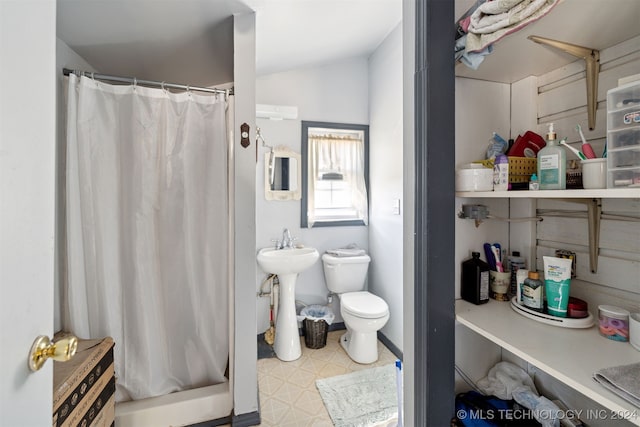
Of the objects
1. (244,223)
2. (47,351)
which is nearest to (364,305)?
(244,223)

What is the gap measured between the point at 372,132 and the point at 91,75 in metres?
2.12

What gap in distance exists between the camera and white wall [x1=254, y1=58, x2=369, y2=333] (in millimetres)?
2506

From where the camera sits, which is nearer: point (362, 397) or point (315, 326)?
point (362, 397)

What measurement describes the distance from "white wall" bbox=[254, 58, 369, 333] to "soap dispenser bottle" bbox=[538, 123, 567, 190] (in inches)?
79.0

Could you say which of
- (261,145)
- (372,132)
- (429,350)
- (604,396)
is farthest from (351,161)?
(604,396)

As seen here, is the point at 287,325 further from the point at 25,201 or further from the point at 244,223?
the point at 25,201

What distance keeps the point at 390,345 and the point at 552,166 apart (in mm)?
2033

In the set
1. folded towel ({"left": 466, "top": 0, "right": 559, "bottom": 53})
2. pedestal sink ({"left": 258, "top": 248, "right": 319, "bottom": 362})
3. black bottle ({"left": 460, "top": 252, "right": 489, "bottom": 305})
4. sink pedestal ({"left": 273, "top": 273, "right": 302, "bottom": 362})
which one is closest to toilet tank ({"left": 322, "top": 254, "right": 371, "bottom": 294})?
pedestal sink ({"left": 258, "top": 248, "right": 319, "bottom": 362})

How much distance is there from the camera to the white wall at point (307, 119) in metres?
2.51

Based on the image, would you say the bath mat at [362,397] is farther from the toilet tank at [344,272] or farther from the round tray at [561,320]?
the round tray at [561,320]

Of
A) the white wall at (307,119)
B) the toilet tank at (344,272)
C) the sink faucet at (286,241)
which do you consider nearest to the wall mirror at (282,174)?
the white wall at (307,119)

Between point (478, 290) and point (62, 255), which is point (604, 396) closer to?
point (478, 290)

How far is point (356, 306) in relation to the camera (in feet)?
6.86

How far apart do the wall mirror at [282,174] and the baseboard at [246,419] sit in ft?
5.24
